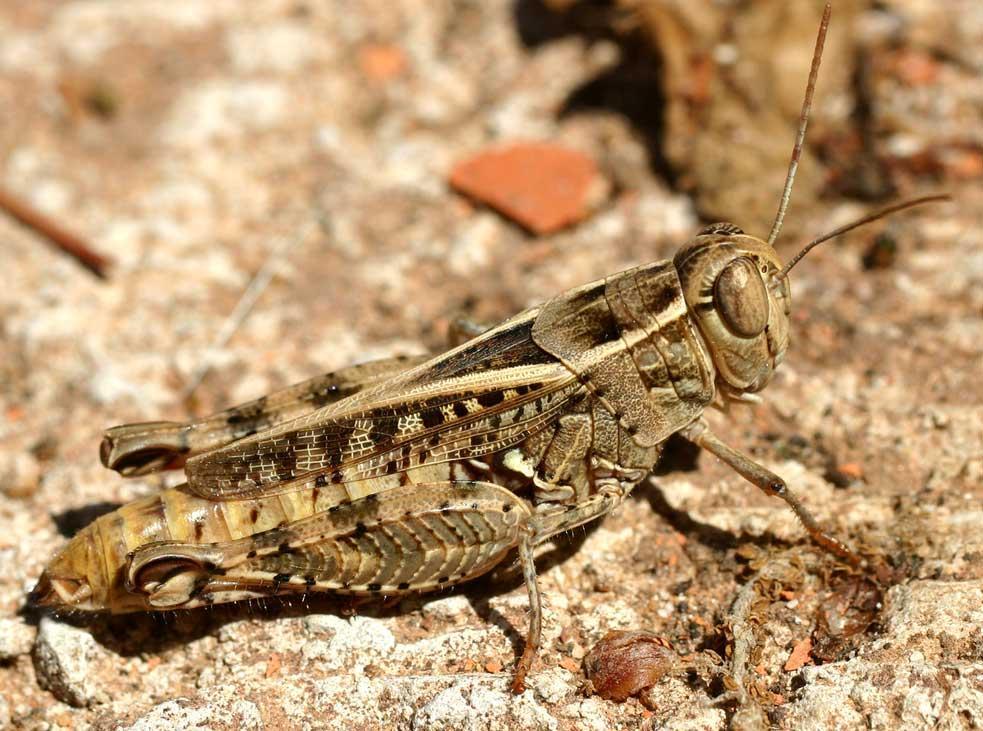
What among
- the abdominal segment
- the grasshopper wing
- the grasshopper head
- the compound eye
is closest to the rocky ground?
the abdominal segment

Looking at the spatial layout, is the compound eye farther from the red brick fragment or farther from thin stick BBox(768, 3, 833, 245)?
the red brick fragment

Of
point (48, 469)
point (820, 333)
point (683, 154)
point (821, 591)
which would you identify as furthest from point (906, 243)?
point (48, 469)

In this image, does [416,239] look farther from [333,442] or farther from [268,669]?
[268,669]

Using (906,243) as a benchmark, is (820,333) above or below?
below

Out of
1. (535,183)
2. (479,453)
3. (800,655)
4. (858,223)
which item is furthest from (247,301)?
(800,655)

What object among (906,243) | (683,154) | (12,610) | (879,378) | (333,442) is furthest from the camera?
(683,154)

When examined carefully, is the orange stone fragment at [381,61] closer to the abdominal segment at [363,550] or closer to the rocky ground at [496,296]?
the rocky ground at [496,296]

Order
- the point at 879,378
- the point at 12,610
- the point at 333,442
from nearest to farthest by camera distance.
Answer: the point at 333,442
the point at 12,610
the point at 879,378
